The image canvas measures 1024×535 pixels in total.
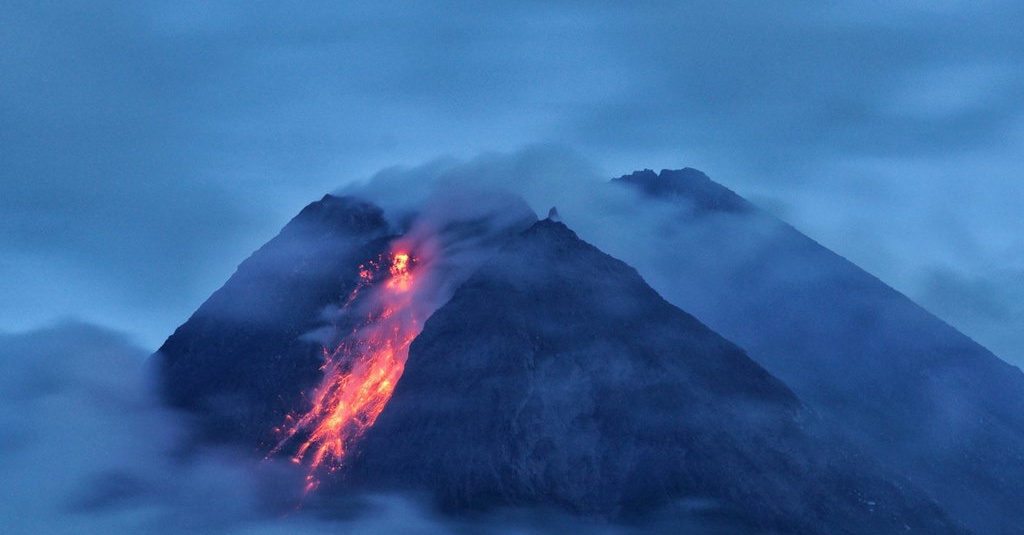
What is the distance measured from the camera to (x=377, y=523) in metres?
194

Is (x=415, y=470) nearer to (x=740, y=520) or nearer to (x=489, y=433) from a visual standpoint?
(x=489, y=433)

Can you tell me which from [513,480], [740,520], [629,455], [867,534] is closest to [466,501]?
[513,480]

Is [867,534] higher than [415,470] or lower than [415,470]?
lower

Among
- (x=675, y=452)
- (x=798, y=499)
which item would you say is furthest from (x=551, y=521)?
(x=798, y=499)

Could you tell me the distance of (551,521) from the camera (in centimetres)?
19088

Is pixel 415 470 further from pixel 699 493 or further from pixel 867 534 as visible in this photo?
pixel 867 534

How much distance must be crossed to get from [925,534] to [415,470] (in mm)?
71448

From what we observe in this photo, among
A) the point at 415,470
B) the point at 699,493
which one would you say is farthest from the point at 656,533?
the point at 415,470

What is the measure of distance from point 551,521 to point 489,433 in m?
16.2

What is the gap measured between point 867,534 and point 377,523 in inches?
2655

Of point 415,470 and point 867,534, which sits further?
point 415,470

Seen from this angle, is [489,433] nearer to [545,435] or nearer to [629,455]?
[545,435]

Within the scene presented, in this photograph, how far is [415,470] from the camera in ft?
647

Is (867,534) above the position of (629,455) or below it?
below
